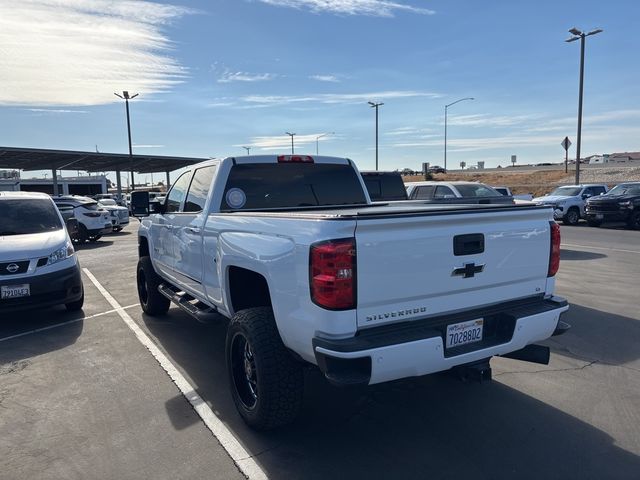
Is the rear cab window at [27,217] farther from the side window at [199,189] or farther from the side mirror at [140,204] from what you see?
the side window at [199,189]

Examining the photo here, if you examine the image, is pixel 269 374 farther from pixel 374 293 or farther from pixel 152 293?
pixel 152 293

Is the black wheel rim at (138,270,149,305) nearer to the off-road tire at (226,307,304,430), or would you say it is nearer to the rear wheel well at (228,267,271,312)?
the rear wheel well at (228,267,271,312)

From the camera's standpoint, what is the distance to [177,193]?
19.9 feet

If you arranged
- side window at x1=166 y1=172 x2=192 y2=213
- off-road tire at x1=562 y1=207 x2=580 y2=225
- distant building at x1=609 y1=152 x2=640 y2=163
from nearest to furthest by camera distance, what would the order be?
side window at x1=166 y1=172 x2=192 y2=213 → off-road tire at x1=562 y1=207 x2=580 y2=225 → distant building at x1=609 y1=152 x2=640 y2=163

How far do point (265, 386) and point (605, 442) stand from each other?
2.40 metres

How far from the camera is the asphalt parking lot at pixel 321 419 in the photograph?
3211mm

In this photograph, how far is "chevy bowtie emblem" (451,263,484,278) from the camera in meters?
3.30

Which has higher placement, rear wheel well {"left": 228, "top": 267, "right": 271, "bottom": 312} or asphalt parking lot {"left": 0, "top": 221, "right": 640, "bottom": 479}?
rear wheel well {"left": 228, "top": 267, "right": 271, "bottom": 312}

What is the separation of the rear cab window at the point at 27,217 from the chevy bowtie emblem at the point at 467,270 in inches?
252

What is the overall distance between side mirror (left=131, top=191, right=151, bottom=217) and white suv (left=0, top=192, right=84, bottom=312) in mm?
1442

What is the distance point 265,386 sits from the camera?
11.0ft

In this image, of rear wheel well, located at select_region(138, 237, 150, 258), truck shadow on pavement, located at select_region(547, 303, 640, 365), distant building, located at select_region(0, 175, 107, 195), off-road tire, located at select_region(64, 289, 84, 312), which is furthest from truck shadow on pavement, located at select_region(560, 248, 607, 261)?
distant building, located at select_region(0, 175, 107, 195)

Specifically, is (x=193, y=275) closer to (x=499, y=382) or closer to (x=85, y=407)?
(x=85, y=407)

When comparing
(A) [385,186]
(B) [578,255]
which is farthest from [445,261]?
(B) [578,255]
